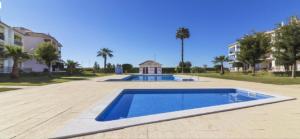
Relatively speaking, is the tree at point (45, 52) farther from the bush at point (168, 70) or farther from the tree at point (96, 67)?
the bush at point (168, 70)

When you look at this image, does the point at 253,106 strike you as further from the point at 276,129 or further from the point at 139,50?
the point at 139,50

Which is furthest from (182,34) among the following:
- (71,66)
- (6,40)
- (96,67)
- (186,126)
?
(186,126)

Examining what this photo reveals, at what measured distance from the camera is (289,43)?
27.6 meters

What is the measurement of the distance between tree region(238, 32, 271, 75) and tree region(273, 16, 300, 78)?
18.7 feet

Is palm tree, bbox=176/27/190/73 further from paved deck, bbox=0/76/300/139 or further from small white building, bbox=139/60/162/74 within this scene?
paved deck, bbox=0/76/300/139

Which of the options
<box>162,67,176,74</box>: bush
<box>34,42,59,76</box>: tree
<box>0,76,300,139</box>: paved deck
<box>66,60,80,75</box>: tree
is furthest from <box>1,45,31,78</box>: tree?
<box>162,67,176,74</box>: bush

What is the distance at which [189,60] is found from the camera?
191 ft

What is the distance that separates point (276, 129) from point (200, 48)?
49.9 meters

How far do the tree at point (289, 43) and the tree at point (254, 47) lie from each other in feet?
18.7

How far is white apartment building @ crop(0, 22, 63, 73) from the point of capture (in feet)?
100.0

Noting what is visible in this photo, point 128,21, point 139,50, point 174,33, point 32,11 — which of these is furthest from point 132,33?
point 32,11

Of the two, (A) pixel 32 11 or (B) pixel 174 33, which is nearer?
(A) pixel 32 11

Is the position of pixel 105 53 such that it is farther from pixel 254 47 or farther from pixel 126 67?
pixel 254 47

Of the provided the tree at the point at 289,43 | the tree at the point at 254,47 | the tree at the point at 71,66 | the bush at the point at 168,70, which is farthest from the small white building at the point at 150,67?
the tree at the point at 289,43
